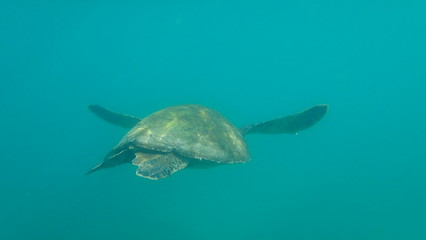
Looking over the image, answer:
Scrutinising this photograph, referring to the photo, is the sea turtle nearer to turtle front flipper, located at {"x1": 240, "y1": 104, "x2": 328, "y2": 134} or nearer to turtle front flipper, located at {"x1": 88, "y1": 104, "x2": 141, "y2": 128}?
turtle front flipper, located at {"x1": 240, "y1": 104, "x2": 328, "y2": 134}

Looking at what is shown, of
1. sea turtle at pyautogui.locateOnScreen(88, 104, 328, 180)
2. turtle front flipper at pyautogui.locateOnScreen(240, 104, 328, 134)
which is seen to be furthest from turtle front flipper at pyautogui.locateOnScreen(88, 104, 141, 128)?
turtle front flipper at pyautogui.locateOnScreen(240, 104, 328, 134)

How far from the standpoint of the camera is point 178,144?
5.66m

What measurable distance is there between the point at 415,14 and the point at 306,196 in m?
49.3

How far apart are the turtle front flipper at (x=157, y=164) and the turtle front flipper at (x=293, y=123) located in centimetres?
318

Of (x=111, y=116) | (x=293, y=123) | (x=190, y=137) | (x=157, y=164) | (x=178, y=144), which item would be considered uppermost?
(x=111, y=116)

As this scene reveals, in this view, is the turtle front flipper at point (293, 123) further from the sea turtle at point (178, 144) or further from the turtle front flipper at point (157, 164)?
the turtle front flipper at point (157, 164)

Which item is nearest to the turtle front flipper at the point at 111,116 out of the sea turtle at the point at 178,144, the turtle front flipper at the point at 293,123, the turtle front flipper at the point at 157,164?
the sea turtle at the point at 178,144

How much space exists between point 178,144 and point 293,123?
355cm

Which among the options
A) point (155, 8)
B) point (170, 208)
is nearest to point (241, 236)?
point (170, 208)

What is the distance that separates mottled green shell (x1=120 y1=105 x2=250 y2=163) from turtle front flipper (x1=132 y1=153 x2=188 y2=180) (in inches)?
5.7

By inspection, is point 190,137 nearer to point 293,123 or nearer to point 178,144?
point 178,144

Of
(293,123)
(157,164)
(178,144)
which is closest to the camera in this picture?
(157,164)

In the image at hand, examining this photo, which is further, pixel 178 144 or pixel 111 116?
pixel 111 116

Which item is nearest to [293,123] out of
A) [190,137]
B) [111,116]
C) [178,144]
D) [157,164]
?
[190,137]
